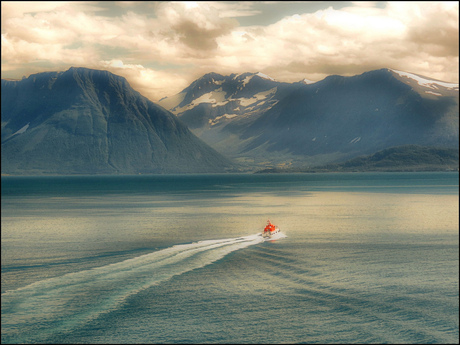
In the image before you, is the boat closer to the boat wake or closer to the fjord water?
the fjord water

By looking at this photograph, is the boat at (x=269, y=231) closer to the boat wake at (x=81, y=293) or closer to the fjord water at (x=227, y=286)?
the fjord water at (x=227, y=286)

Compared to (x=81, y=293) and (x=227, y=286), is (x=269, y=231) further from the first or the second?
(x=81, y=293)

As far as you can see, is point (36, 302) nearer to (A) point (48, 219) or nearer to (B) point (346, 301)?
(B) point (346, 301)

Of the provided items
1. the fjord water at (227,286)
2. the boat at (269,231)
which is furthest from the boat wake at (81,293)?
the boat at (269,231)

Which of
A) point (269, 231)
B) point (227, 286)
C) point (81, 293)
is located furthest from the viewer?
point (269, 231)

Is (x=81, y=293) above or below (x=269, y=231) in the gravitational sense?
below

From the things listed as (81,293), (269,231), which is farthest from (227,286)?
(269,231)

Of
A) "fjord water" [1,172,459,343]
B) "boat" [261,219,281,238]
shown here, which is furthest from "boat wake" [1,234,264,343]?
"boat" [261,219,281,238]

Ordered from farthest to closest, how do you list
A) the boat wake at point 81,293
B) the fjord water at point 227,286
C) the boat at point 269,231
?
the boat at point 269,231 < the boat wake at point 81,293 < the fjord water at point 227,286

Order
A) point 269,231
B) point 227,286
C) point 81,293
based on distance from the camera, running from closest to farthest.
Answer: point 81,293 < point 227,286 < point 269,231

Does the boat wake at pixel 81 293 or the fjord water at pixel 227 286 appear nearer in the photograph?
the fjord water at pixel 227 286
